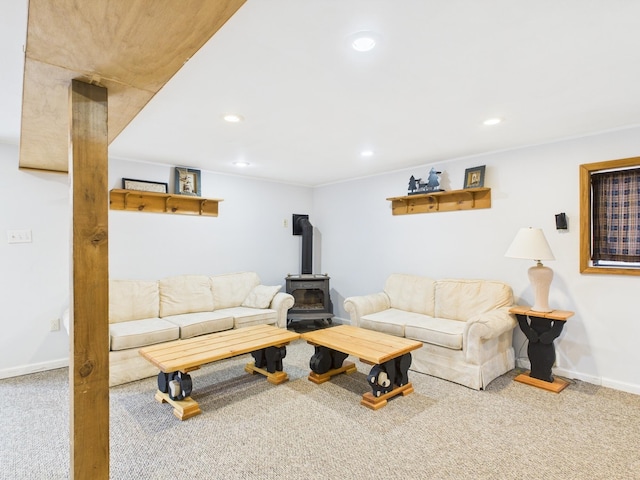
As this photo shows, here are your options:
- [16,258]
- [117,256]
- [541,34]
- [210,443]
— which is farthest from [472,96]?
[16,258]

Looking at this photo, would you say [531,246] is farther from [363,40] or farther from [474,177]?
[363,40]

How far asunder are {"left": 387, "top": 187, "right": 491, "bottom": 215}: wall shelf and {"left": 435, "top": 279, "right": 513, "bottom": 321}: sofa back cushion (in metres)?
0.87

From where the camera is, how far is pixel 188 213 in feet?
14.6

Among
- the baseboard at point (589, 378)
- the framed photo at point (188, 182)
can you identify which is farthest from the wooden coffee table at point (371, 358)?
the framed photo at point (188, 182)

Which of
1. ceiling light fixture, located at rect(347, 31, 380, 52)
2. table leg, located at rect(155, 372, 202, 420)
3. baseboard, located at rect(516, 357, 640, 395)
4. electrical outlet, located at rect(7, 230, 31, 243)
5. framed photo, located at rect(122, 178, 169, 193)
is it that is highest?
ceiling light fixture, located at rect(347, 31, 380, 52)

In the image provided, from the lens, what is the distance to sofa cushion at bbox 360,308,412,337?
3.64 m

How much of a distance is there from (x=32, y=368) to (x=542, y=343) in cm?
491

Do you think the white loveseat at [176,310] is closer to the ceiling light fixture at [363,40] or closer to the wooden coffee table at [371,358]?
the wooden coffee table at [371,358]

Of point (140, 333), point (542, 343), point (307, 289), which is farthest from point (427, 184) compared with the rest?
point (140, 333)

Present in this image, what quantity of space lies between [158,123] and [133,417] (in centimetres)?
230

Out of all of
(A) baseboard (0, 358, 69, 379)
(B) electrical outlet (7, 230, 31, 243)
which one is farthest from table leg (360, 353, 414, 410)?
(B) electrical outlet (7, 230, 31, 243)

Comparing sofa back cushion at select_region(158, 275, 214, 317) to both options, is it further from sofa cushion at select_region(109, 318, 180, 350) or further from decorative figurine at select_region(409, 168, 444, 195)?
decorative figurine at select_region(409, 168, 444, 195)

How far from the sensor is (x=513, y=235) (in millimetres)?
3639

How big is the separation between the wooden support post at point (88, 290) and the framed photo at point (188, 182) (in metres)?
2.99
